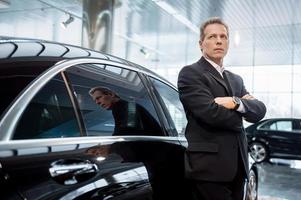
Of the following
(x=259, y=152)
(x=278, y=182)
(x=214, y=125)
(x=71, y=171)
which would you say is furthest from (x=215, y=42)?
(x=259, y=152)

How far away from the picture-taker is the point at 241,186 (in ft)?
6.81

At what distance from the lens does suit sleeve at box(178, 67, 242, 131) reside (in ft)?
6.32

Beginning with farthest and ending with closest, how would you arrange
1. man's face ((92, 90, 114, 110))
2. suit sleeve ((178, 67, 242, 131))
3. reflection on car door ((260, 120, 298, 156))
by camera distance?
reflection on car door ((260, 120, 298, 156)) < suit sleeve ((178, 67, 242, 131)) < man's face ((92, 90, 114, 110))

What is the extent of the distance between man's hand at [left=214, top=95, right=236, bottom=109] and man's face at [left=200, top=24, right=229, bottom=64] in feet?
0.84

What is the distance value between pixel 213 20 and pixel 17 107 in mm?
1255

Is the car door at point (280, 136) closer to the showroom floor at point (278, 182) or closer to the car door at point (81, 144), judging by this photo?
the showroom floor at point (278, 182)

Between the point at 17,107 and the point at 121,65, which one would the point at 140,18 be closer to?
the point at 121,65

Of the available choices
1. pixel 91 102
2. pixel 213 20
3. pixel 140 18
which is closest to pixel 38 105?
pixel 91 102

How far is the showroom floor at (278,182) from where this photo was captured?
5816mm

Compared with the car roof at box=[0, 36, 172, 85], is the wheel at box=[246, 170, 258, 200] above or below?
below

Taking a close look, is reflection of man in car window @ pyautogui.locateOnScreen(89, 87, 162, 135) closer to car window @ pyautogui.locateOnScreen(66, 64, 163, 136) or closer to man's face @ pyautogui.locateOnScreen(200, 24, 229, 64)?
car window @ pyautogui.locateOnScreen(66, 64, 163, 136)

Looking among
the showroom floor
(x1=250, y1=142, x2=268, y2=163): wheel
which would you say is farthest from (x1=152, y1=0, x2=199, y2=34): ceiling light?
the showroom floor

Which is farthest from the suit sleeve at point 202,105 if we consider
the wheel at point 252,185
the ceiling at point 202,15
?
the ceiling at point 202,15

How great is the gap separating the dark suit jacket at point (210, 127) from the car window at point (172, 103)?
1.32ft
